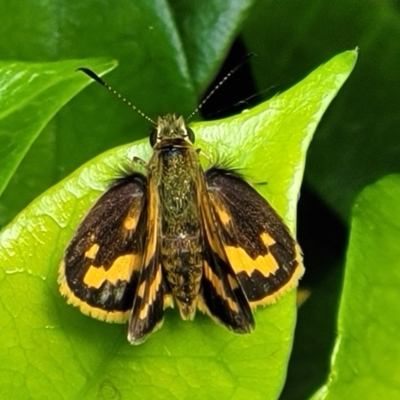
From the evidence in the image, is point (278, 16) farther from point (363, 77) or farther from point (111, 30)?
point (111, 30)

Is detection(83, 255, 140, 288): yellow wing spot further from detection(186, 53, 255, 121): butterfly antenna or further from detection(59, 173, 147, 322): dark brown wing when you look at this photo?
detection(186, 53, 255, 121): butterfly antenna

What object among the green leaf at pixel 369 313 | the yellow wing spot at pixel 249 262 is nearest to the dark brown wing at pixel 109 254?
the yellow wing spot at pixel 249 262

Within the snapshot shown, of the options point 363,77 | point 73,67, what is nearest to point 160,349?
point 73,67

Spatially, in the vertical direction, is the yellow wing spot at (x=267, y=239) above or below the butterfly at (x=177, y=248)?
below

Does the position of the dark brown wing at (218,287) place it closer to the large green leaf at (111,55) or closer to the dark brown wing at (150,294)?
the dark brown wing at (150,294)

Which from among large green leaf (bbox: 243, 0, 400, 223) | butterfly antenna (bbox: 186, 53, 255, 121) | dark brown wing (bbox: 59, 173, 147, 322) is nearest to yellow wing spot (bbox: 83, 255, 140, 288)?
dark brown wing (bbox: 59, 173, 147, 322)

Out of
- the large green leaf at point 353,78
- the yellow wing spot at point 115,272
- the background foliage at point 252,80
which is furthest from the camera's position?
the large green leaf at point 353,78
